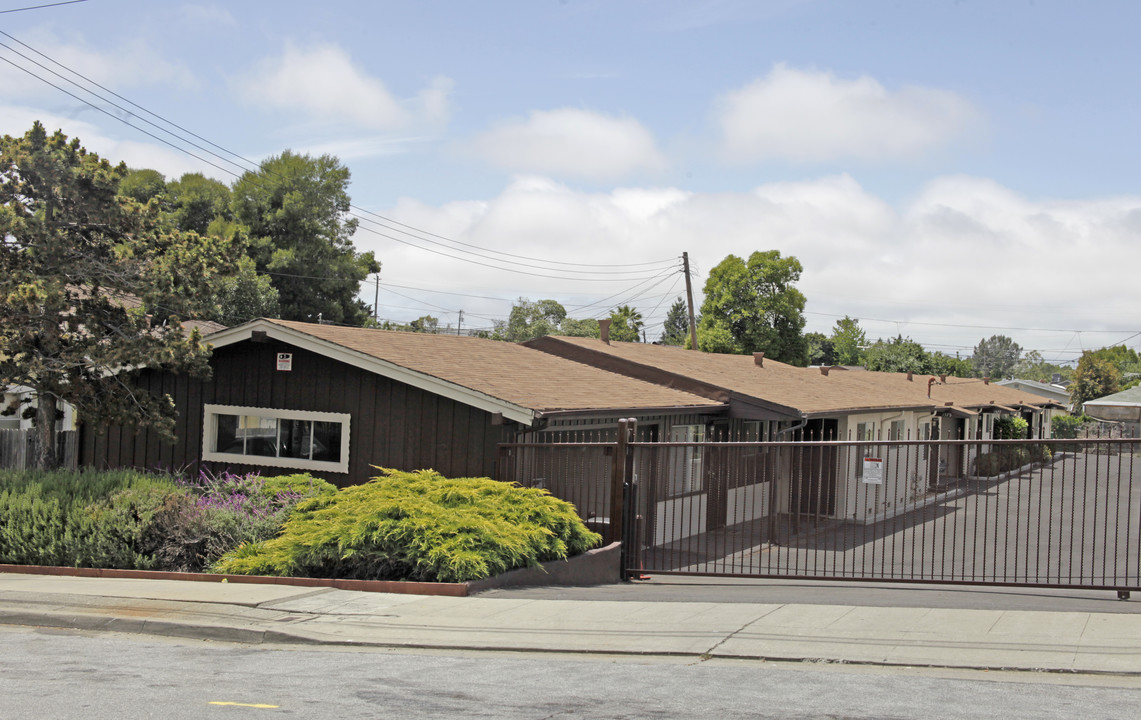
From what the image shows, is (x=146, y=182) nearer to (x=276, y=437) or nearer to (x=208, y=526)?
(x=276, y=437)

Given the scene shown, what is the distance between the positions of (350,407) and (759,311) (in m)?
35.3

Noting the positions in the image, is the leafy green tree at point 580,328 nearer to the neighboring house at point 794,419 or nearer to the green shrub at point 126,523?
the neighboring house at point 794,419

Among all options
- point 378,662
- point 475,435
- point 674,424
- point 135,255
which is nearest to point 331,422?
point 475,435

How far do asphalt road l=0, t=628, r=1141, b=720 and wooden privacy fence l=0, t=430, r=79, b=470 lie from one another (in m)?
9.96

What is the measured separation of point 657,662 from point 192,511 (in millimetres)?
7426

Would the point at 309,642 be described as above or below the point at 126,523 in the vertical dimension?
below

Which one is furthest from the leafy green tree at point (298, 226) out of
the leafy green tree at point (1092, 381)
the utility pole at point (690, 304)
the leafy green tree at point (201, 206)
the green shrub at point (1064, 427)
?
the leafy green tree at point (1092, 381)

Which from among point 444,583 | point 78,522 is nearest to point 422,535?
point 444,583

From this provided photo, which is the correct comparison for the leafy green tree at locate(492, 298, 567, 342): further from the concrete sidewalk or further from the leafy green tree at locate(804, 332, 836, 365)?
the concrete sidewalk

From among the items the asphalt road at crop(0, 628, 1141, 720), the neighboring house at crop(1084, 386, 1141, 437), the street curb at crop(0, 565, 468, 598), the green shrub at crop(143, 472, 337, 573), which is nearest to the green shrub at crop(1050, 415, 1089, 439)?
the neighboring house at crop(1084, 386, 1141, 437)

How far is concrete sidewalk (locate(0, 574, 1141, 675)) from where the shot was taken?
27.3 feet

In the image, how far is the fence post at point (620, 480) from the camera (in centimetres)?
1323

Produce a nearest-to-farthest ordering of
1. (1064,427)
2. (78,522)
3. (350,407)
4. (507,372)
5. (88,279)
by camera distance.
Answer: (78,522), (88,279), (350,407), (507,372), (1064,427)

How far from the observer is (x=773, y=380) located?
86.1 ft
